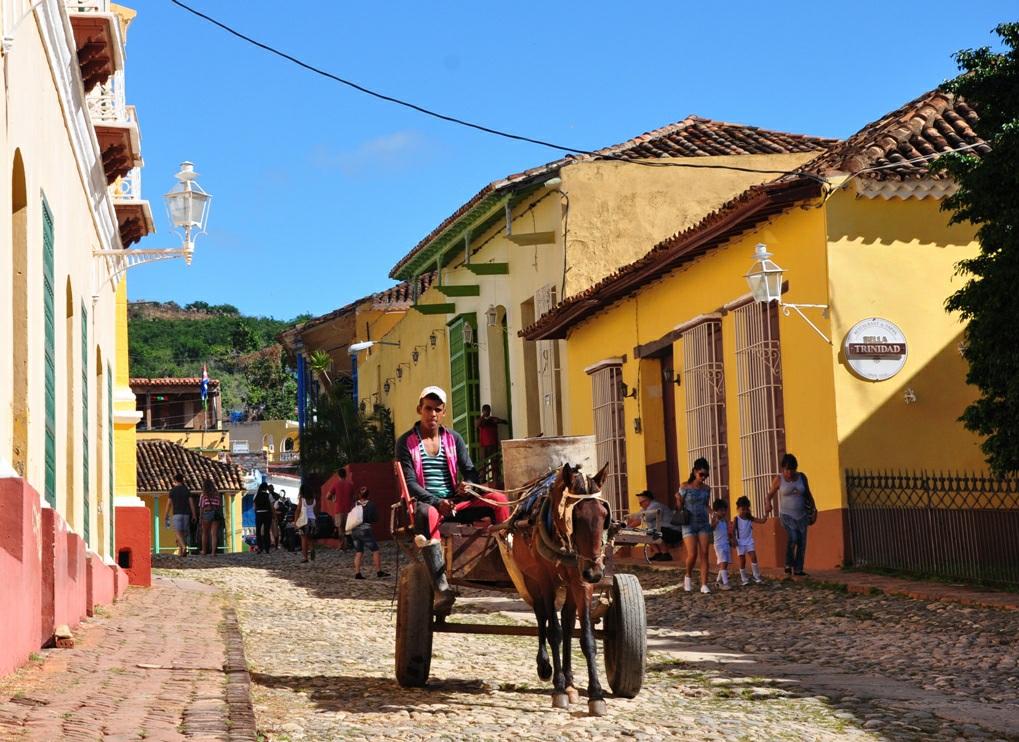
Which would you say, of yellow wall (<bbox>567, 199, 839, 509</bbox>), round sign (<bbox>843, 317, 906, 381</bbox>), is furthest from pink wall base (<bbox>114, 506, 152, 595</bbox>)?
round sign (<bbox>843, 317, 906, 381</bbox>)

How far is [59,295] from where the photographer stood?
1344 centimetres

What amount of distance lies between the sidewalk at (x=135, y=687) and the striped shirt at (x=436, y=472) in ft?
5.07

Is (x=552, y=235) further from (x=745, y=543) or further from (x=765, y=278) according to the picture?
(x=745, y=543)

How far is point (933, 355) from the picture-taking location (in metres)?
18.1

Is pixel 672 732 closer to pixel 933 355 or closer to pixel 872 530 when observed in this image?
pixel 872 530

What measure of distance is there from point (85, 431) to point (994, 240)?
9058 millimetres

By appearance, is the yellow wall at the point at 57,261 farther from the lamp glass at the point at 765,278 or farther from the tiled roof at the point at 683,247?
the lamp glass at the point at 765,278

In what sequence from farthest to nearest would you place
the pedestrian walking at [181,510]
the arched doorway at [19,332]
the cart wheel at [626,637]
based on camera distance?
the pedestrian walking at [181,510], the arched doorway at [19,332], the cart wheel at [626,637]

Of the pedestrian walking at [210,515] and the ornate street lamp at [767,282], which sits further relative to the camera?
the pedestrian walking at [210,515]

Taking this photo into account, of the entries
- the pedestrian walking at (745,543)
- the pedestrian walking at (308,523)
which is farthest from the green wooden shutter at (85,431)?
the pedestrian walking at (308,523)

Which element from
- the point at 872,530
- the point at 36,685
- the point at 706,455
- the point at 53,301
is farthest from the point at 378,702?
the point at 706,455

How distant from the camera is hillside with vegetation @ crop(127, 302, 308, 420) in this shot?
101750mm

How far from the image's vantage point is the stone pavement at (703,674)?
797 centimetres

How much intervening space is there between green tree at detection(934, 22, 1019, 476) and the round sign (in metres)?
2.22
